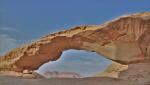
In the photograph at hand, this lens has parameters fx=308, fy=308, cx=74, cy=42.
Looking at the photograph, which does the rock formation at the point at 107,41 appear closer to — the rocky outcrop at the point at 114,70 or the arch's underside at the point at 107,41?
the arch's underside at the point at 107,41

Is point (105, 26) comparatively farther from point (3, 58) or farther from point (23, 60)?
point (3, 58)

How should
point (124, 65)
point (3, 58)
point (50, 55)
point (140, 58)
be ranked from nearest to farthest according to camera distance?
1. point (140, 58)
2. point (124, 65)
3. point (50, 55)
4. point (3, 58)

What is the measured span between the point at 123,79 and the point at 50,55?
6256mm

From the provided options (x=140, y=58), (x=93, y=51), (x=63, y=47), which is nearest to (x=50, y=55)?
(x=63, y=47)

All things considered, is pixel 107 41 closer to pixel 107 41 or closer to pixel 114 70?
pixel 107 41

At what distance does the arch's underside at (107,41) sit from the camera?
18.4 metres

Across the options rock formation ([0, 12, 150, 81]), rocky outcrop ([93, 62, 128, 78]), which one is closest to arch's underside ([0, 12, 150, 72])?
rock formation ([0, 12, 150, 81])

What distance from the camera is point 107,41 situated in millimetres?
19375

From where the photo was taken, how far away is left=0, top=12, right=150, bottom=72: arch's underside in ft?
60.5

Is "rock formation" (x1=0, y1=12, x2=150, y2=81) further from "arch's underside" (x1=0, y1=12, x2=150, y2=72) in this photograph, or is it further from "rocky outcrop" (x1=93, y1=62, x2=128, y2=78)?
"rocky outcrop" (x1=93, y1=62, x2=128, y2=78)

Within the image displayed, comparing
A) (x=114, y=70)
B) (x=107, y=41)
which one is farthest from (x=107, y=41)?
(x=114, y=70)

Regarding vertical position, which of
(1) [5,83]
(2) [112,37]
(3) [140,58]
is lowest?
(1) [5,83]

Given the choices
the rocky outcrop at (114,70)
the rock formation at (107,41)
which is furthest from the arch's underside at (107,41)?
the rocky outcrop at (114,70)

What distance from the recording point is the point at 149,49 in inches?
732
